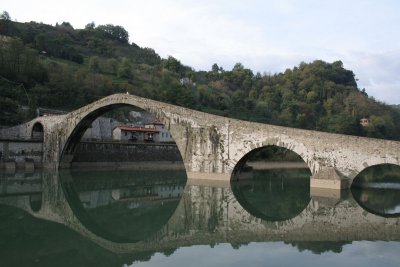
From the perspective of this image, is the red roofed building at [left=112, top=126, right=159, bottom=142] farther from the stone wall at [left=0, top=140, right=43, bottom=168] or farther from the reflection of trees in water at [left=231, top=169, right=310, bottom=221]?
the reflection of trees in water at [left=231, top=169, right=310, bottom=221]

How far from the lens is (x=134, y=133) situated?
4962 cm

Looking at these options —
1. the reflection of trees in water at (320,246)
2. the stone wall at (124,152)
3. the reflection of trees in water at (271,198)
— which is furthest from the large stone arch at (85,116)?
the reflection of trees in water at (320,246)

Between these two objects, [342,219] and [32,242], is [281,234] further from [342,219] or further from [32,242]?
[32,242]

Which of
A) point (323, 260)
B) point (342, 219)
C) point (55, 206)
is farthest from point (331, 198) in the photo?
point (55, 206)

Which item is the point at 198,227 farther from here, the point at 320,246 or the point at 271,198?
the point at 271,198

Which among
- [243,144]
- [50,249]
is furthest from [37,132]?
[50,249]

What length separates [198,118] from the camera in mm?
26031

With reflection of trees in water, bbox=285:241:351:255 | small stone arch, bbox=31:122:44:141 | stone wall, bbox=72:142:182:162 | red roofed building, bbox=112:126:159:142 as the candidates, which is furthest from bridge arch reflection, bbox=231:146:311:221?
red roofed building, bbox=112:126:159:142

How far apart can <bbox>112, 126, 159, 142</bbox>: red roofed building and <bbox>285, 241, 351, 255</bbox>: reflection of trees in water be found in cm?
3846

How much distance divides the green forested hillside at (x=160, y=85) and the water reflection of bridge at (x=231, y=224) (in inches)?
1200

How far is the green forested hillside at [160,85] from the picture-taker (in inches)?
2101

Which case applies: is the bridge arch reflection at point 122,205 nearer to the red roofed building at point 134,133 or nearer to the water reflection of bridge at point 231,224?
the water reflection of bridge at point 231,224

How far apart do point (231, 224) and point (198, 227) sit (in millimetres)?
1169

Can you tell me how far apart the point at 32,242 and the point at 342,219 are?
9.77 metres
